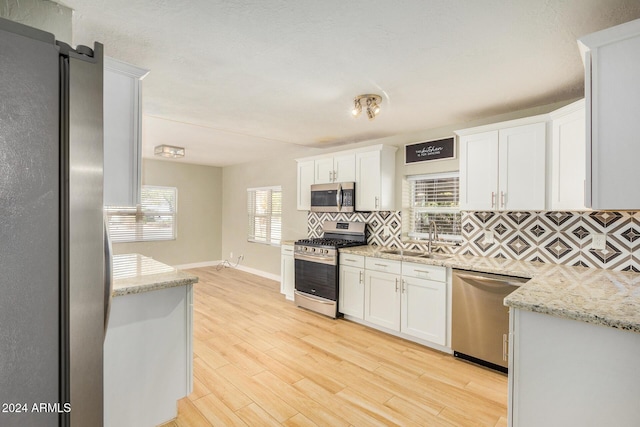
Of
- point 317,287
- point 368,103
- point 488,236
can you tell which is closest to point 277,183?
point 317,287

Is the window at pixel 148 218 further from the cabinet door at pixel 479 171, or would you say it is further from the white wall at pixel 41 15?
the cabinet door at pixel 479 171

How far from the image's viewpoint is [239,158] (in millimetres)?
6379

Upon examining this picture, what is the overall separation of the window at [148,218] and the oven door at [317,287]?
12.7 feet

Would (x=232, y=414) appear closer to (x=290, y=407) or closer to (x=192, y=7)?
(x=290, y=407)

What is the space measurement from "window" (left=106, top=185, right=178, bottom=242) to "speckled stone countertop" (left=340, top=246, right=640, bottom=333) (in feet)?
19.4

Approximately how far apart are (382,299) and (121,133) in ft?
9.77

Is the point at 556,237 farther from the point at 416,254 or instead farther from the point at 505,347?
the point at 416,254

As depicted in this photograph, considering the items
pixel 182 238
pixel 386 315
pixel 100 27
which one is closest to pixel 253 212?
pixel 182 238

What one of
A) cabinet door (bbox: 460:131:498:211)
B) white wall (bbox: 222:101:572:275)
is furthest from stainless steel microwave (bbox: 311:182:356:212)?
cabinet door (bbox: 460:131:498:211)

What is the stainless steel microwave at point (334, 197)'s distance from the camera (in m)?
4.23

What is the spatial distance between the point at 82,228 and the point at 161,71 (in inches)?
81.8

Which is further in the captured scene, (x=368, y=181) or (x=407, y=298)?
(x=368, y=181)

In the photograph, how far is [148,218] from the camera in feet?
21.3

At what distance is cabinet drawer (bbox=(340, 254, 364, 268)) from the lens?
378 cm
